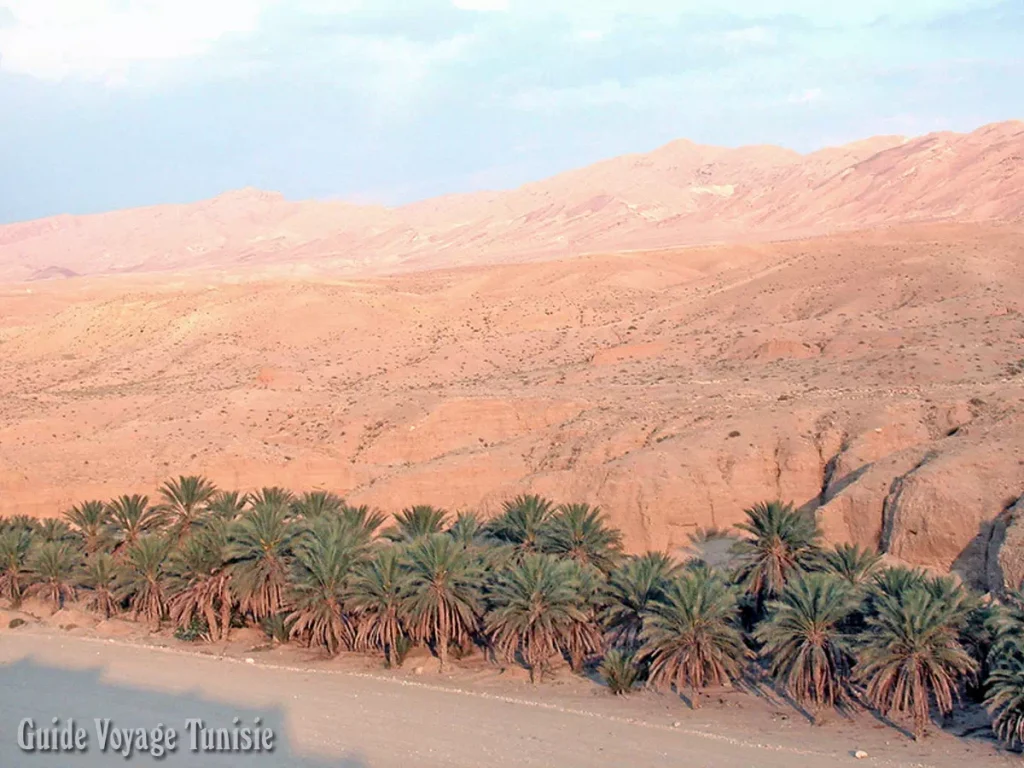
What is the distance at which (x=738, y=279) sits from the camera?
5991cm

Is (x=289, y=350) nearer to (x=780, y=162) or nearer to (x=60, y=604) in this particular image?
(x=60, y=604)

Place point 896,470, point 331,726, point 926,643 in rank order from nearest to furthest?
point 926,643, point 331,726, point 896,470

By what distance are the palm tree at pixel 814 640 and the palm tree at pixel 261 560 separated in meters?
10.2

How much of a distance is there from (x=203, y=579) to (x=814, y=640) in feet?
42.1

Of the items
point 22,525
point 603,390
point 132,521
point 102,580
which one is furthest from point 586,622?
point 603,390

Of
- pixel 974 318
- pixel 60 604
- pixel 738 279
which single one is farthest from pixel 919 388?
pixel 738 279

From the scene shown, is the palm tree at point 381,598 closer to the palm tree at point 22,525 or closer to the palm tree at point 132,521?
the palm tree at point 132,521

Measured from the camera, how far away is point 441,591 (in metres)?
21.4

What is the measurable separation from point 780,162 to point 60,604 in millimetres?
137829

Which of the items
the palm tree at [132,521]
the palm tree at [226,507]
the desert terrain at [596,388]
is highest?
the desert terrain at [596,388]

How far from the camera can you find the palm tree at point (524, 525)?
24.4 metres

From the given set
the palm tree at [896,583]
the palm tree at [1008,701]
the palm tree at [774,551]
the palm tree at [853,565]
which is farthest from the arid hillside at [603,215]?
the palm tree at [1008,701]

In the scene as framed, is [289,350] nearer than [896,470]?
No

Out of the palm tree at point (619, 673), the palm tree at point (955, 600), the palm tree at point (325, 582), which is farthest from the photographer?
the palm tree at point (325, 582)
